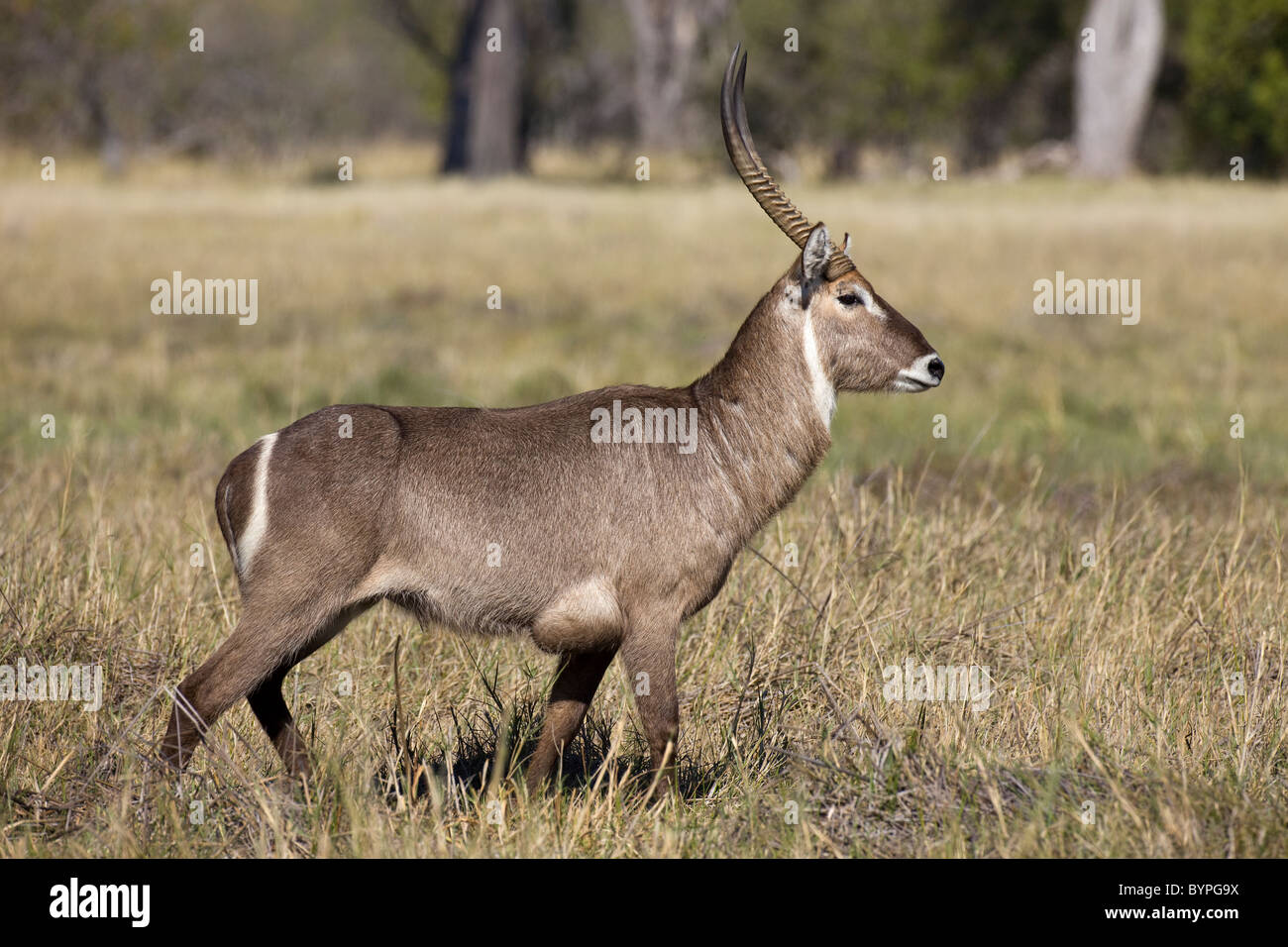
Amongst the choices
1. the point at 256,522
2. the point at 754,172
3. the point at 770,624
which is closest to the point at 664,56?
the point at 770,624

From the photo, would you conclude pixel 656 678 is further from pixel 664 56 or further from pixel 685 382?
pixel 664 56

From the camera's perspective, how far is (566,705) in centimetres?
411

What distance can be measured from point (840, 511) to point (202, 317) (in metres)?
8.61

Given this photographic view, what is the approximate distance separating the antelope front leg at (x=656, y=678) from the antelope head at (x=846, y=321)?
962 millimetres

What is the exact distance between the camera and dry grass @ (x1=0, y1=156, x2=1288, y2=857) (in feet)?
12.4

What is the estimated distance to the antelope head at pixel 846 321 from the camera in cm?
423

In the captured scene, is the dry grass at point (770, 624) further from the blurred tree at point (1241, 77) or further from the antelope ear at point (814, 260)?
the blurred tree at point (1241, 77)

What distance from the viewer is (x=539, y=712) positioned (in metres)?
4.67

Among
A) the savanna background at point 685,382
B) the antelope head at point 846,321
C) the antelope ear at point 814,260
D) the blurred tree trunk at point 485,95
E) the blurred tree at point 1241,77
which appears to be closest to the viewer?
the savanna background at point 685,382

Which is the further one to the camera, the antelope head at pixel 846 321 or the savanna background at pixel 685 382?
the antelope head at pixel 846 321

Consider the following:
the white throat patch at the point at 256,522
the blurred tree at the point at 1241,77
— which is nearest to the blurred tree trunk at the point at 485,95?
the blurred tree at the point at 1241,77

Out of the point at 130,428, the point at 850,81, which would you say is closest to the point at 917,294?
the point at 130,428
